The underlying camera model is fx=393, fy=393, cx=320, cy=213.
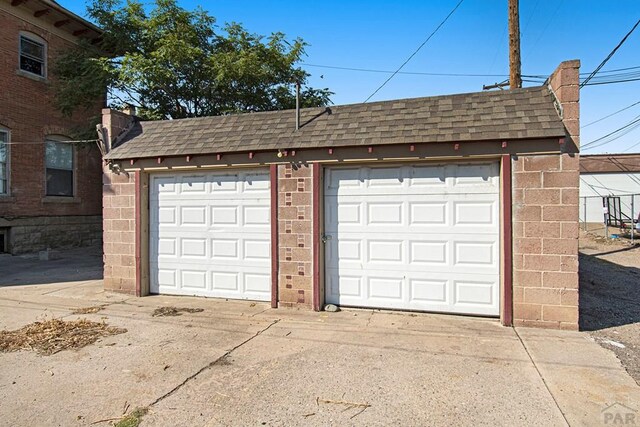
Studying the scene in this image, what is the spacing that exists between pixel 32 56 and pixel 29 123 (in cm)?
247

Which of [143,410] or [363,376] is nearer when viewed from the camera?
[143,410]

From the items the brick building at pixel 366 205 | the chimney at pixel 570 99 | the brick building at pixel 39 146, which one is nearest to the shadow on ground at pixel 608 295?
the brick building at pixel 366 205

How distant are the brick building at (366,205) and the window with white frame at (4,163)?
783 cm

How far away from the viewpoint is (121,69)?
40.6 ft

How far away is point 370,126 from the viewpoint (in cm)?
645

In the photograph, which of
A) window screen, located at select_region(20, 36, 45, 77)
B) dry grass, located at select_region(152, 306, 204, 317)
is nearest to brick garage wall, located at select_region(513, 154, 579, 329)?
dry grass, located at select_region(152, 306, 204, 317)

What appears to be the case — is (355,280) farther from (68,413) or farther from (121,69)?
(121,69)

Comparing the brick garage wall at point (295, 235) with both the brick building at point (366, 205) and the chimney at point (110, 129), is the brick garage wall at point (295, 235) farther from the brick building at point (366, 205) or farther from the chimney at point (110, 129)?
the chimney at point (110, 129)

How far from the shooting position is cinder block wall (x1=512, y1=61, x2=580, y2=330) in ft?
17.6

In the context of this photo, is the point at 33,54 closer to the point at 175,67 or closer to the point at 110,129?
the point at 175,67

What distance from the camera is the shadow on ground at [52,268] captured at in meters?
9.47

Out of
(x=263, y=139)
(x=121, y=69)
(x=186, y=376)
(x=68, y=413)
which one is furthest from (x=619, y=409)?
(x=121, y=69)

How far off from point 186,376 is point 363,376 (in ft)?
5.96

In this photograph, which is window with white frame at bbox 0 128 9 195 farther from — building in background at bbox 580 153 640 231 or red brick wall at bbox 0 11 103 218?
building in background at bbox 580 153 640 231
